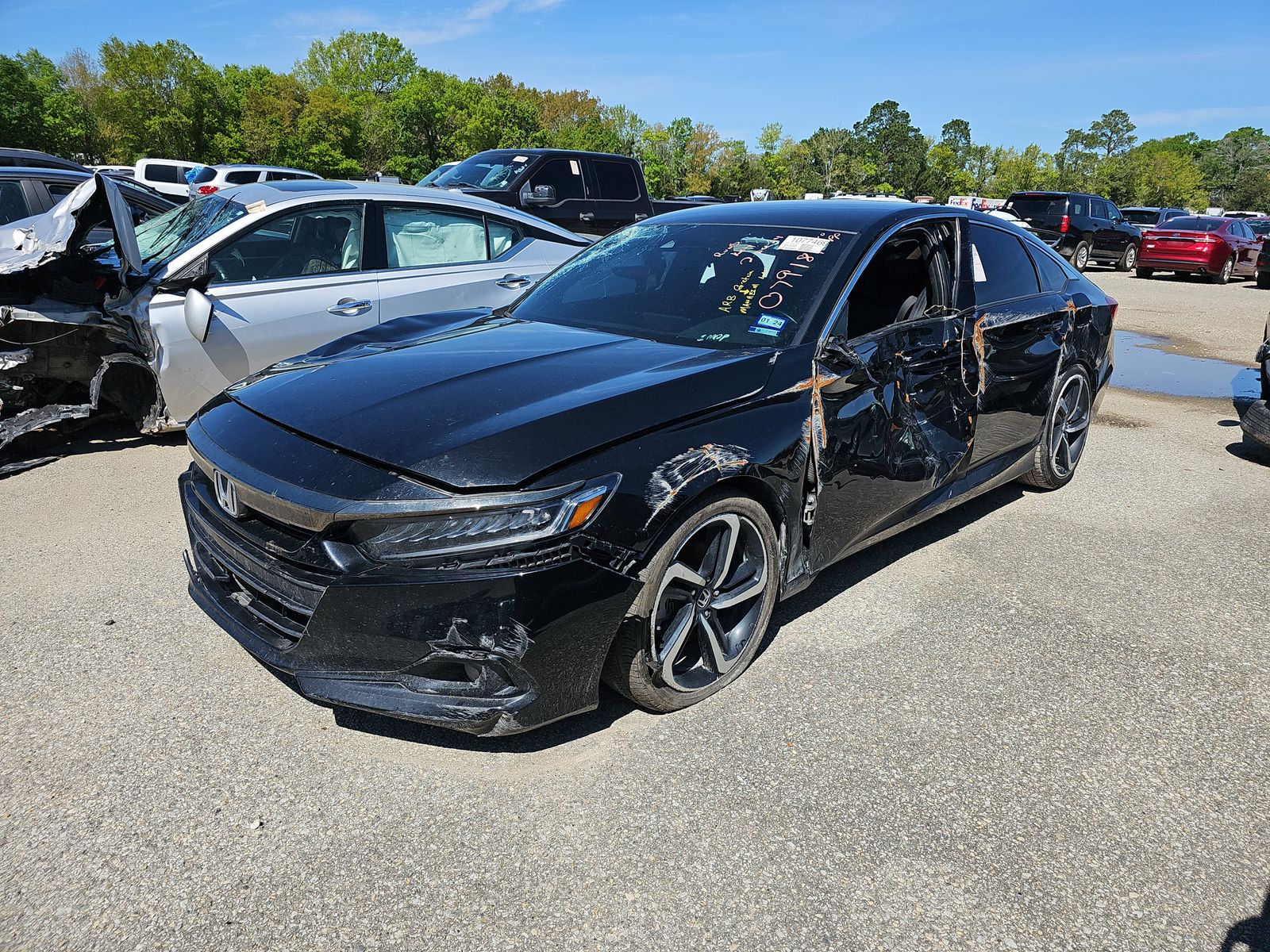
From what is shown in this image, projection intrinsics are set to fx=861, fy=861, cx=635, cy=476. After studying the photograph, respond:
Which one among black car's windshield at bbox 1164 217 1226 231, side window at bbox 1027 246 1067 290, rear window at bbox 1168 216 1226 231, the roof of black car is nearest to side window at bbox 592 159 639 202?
side window at bbox 1027 246 1067 290

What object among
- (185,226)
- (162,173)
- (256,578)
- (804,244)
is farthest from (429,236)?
(162,173)

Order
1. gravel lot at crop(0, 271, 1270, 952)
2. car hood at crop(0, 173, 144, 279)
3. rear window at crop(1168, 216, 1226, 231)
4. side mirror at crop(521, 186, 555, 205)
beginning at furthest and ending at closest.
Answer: rear window at crop(1168, 216, 1226, 231)
side mirror at crop(521, 186, 555, 205)
car hood at crop(0, 173, 144, 279)
gravel lot at crop(0, 271, 1270, 952)

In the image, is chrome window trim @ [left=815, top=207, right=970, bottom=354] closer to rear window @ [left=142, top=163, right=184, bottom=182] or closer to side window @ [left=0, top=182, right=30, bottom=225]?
side window @ [left=0, top=182, right=30, bottom=225]

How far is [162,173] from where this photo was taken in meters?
20.2

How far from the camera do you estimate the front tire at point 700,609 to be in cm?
264

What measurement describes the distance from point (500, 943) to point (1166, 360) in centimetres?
1061

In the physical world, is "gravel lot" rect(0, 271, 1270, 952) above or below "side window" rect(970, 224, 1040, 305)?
below

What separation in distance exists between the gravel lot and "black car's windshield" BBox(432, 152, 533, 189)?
8.69 m

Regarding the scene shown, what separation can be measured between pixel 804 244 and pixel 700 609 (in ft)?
5.44

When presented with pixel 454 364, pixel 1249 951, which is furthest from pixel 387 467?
pixel 1249 951

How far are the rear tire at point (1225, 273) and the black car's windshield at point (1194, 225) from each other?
85 centimetres

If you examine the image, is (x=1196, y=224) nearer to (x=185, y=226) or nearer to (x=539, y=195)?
(x=539, y=195)

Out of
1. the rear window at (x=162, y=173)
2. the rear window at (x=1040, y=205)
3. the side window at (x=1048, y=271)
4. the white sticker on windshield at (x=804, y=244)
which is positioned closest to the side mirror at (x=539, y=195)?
the side window at (x=1048, y=271)

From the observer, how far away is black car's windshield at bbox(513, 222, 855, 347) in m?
3.33
